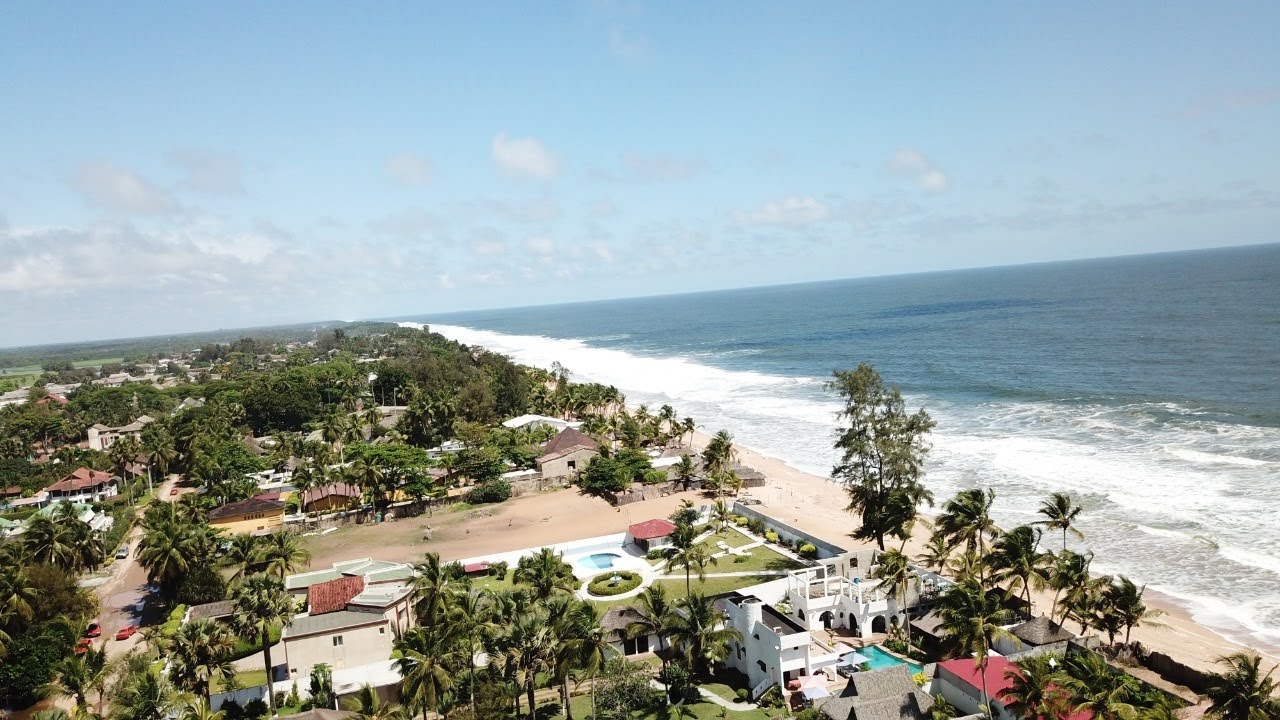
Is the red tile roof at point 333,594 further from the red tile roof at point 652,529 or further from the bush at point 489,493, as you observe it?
the bush at point 489,493

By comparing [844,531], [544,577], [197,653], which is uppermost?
[544,577]

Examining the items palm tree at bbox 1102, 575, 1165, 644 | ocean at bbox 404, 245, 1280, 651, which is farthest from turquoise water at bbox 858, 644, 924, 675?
ocean at bbox 404, 245, 1280, 651

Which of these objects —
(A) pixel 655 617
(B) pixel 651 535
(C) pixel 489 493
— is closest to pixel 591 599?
(B) pixel 651 535

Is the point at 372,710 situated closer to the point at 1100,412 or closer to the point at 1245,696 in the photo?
the point at 1245,696

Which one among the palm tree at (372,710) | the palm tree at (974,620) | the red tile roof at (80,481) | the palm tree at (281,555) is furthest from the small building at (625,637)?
the red tile roof at (80,481)

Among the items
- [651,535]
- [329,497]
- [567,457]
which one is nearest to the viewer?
[651,535]

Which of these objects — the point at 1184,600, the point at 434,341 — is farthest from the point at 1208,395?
the point at 434,341
